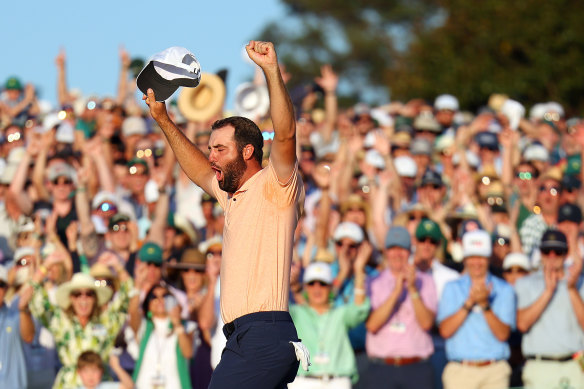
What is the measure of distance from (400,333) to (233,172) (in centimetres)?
448

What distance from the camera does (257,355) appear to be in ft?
25.0

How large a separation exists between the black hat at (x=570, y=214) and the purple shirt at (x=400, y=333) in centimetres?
166

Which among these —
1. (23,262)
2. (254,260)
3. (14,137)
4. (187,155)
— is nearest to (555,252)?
(187,155)

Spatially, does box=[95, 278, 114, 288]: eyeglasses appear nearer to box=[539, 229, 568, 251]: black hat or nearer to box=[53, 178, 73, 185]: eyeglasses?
box=[53, 178, 73, 185]: eyeglasses

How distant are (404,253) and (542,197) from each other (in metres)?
2.14

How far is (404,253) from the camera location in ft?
39.7

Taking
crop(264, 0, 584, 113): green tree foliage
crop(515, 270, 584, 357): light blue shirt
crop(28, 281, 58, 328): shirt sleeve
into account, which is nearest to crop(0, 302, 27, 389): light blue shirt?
crop(28, 281, 58, 328): shirt sleeve

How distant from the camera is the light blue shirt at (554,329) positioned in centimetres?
1189

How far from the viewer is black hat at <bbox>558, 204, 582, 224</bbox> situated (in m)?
12.9

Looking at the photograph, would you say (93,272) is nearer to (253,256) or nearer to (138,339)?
(138,339)

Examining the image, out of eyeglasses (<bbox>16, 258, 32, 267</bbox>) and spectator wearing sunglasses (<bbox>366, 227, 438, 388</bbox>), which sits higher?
eyeglasses (<bbox>16, 258, 32, 267</bbox>)

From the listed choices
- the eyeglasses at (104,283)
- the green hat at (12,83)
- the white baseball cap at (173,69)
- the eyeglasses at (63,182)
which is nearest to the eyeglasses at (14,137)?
the eyeglasses at (63,182)

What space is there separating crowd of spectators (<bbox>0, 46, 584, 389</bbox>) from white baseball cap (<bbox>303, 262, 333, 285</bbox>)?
→ 1cm

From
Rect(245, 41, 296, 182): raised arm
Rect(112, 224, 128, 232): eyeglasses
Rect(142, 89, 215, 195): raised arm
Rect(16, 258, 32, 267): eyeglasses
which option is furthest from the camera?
Rect(112, 224, 128, 232): eyeglasses
